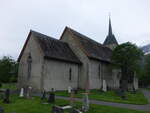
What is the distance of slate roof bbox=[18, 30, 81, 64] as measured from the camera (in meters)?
23.7

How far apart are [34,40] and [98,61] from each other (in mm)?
12374

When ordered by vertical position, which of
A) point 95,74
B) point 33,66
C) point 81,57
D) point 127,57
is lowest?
point 95,74

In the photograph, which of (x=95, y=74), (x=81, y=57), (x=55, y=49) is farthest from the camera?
(x=95, y=74)

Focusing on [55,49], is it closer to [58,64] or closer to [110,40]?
[58,64]

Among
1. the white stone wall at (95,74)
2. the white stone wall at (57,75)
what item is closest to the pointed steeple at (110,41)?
the white stone wall at (95,74)

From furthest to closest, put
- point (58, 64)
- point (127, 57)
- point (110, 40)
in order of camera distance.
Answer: point (110, 40), point (127, 57), point (58, 64)

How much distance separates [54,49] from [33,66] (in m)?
3.95

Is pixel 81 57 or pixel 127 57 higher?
pixel 127 57

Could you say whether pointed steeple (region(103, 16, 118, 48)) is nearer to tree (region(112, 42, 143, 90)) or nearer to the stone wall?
tree (region(112, 42, 143, 90))

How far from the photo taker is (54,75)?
24141mm

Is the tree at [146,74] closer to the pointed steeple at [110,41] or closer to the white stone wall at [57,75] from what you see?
the pointed steeple at [110,41]

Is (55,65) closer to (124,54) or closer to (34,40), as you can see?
(34,40)

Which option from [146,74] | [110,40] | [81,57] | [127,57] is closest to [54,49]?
[81,57]

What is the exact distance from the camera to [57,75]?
80.5 feet
